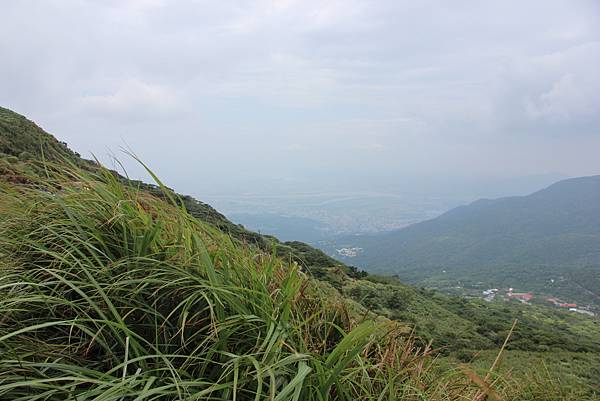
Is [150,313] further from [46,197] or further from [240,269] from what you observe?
[46,197]

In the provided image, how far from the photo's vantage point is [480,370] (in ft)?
7.13

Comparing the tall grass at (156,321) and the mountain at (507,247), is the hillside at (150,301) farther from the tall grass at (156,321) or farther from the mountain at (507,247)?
the mountain at (507,247)

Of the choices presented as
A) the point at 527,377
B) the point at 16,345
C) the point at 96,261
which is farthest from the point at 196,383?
the point at 527,377

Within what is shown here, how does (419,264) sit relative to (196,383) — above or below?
below

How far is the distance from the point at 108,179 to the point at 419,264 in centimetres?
11468

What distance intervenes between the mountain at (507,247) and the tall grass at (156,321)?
7330 centimetres

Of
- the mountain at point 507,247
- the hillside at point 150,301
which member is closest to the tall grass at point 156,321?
the hillside at point 150,301

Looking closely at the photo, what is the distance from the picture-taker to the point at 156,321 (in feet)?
5.46

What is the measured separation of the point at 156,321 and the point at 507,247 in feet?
484

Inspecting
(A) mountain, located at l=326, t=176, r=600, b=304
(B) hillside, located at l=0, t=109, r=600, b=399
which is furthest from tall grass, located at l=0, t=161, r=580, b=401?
(A) mountain, located at l=326, t=176, r=600, b=304

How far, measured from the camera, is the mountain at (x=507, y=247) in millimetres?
79688

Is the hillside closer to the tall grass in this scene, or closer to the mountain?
the tall grass

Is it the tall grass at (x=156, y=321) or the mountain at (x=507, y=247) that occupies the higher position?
the tall grass at (x=156, y=321)

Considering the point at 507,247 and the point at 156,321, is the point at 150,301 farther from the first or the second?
the point at 507,247
